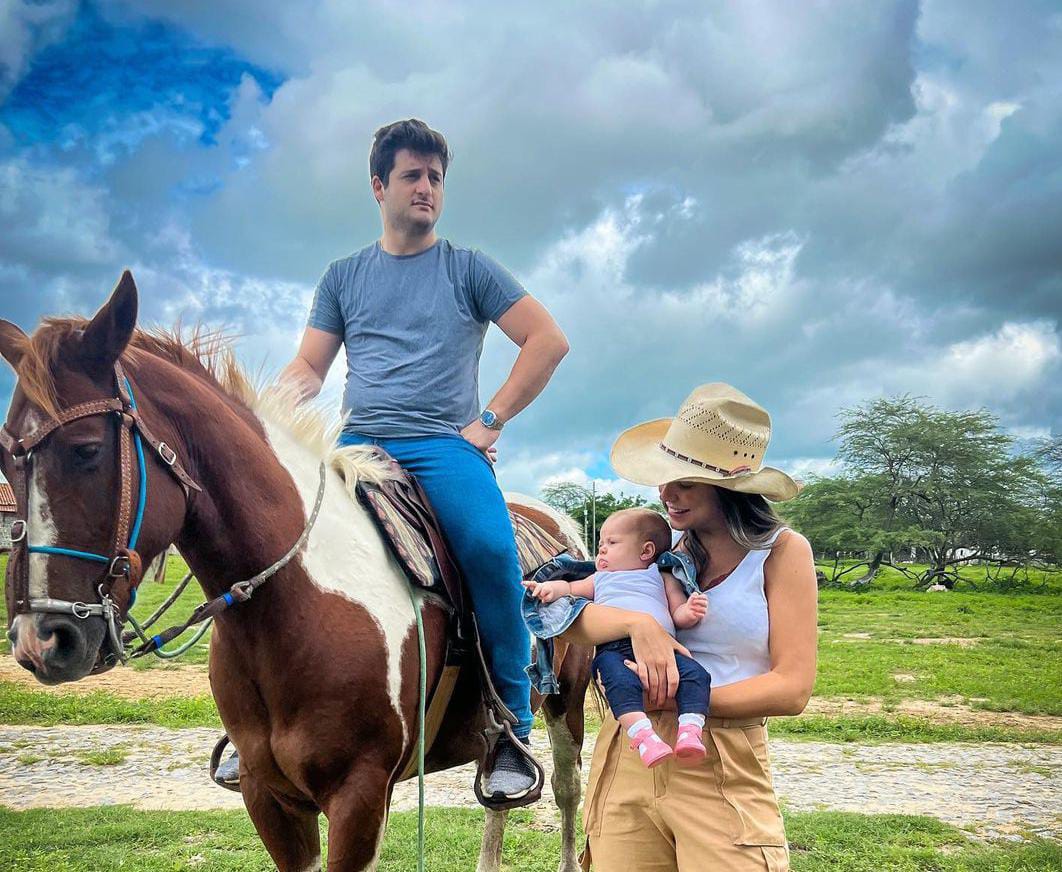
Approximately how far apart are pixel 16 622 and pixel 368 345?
164 centimetres

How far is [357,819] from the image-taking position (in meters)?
2.47

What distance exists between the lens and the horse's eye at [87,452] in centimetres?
204

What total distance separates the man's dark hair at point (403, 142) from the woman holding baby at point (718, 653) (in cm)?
169

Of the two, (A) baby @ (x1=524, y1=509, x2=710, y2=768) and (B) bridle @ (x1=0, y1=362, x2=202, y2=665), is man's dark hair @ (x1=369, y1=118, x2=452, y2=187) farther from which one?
(A) baby @ (x1=524, y1=509, x2=710, y2=768)

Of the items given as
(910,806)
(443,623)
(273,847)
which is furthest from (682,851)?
(910,806)

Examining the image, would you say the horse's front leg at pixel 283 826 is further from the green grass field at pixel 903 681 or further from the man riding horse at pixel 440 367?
the green grass field at pixel 903 681

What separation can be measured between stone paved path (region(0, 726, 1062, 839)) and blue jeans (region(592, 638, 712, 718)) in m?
4.44

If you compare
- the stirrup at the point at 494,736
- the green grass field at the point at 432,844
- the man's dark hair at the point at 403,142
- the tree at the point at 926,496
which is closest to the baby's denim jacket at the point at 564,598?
the stirrup at the point at 494,736

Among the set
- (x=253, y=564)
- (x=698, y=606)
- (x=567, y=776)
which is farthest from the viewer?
(x=567, y=776)

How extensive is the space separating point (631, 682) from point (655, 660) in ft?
0.32

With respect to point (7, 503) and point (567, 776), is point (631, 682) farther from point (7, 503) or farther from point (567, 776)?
point (567, 776)

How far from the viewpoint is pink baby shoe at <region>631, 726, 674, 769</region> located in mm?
1779

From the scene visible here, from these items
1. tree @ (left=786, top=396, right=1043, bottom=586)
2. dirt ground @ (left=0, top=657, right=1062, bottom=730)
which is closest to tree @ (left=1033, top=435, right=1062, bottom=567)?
tree @ (left=786, top=396, right=1043, bottom=586)

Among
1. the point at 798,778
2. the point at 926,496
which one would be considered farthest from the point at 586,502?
the point at 798,778
